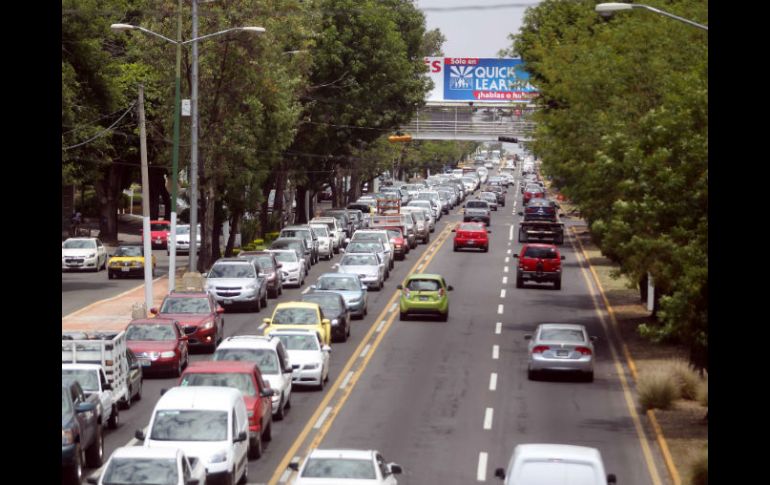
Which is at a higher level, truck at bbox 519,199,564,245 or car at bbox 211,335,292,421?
truck at bbox 519,199,564,245

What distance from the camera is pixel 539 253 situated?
194ft

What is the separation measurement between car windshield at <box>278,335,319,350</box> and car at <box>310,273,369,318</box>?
11811 mm

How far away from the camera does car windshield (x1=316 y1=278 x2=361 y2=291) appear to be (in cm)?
4900

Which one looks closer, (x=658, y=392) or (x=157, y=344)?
(x=658, y=392)

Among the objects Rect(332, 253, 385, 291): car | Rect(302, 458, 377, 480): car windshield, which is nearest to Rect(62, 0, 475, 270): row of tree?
Rect(332, 253, 385, 291): car

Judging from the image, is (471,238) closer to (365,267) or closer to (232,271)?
(365,267)

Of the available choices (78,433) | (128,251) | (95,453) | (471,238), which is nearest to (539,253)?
(471,238)

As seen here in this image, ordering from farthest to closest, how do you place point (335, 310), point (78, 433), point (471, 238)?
point (471, 238) < point (335, 310) < point (78, 433)

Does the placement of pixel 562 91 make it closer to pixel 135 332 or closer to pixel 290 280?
pixel 290 280

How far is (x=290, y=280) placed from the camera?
190ft

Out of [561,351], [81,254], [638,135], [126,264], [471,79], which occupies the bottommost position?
[561,351]

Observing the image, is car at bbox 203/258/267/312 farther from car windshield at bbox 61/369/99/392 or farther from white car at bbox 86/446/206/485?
white car at bbox 86/446/206/485

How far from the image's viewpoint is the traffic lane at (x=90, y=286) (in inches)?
2107

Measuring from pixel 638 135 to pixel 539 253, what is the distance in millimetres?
19466
